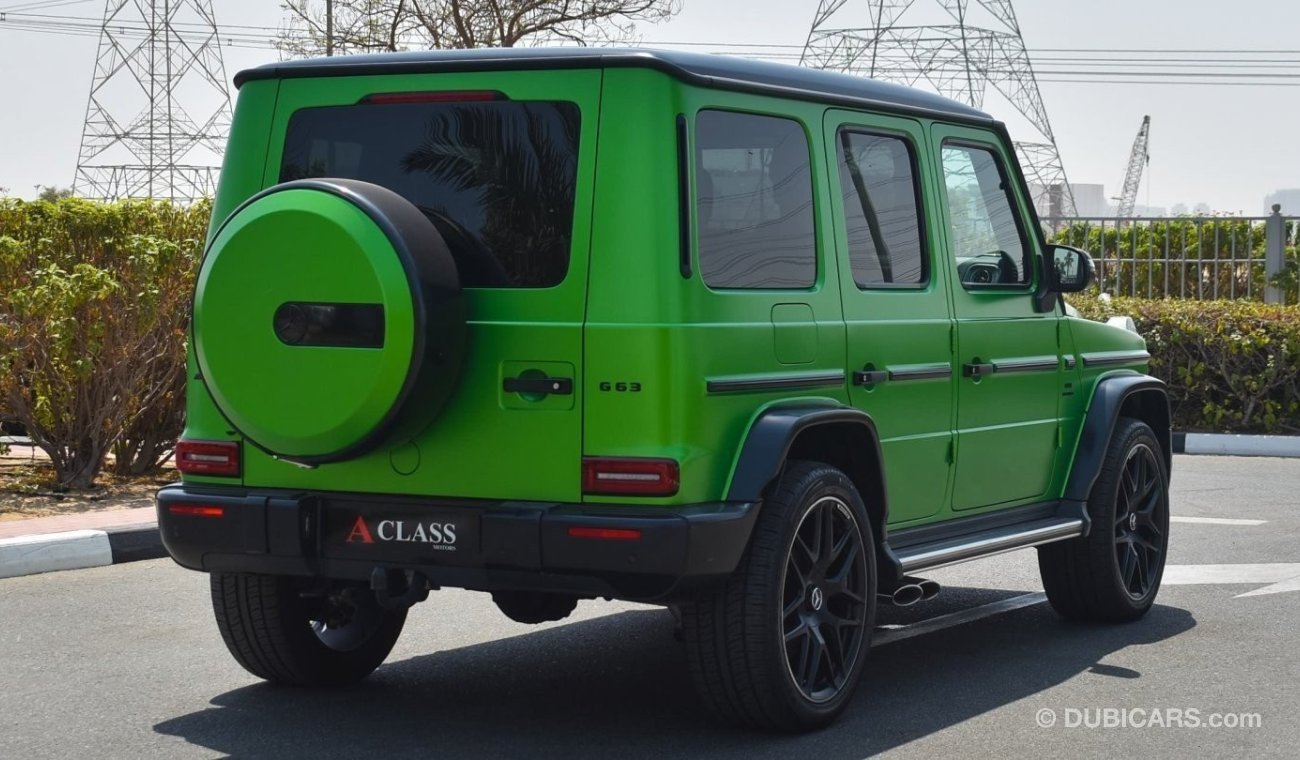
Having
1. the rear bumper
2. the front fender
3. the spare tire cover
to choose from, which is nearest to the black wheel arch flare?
the rear bumper

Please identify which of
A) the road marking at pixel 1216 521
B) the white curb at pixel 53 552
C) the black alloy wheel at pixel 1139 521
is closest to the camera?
the black alloy wheel at pixel 1139 521

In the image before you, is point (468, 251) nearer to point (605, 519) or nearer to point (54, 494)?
point (605, 519)

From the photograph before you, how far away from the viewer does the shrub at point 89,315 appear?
1045cm

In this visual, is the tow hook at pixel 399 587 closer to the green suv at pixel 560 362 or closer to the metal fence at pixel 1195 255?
the green suv at pixel 560 362

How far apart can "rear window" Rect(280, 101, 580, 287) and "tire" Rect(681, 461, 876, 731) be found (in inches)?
38.9

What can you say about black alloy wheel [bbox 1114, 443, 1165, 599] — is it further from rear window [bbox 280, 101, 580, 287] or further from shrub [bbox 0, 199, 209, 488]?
shrub [bbox 0, 199, 209, 488]

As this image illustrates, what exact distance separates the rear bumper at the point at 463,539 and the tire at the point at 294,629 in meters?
0.38

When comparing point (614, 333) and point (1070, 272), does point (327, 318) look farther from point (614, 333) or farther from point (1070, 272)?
point (1070, 272)

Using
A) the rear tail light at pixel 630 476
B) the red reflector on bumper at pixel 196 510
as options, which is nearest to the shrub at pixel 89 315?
the red reflector on bumper at pixel 196 510

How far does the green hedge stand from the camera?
16.8 metres

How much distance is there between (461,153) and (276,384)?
2.92 feet

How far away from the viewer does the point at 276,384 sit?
5297mm

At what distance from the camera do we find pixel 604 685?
21.0 feet

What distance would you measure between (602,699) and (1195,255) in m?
16.1
